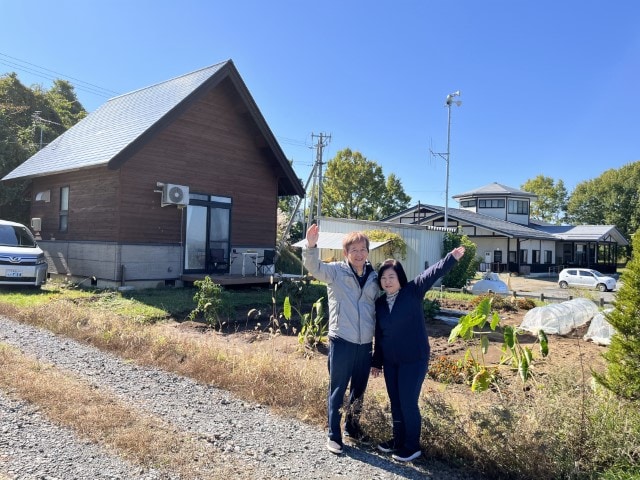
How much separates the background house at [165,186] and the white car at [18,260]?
1513 millimetres

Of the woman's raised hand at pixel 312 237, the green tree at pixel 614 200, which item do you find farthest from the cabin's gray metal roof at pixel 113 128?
the green tree at pixel 614 200

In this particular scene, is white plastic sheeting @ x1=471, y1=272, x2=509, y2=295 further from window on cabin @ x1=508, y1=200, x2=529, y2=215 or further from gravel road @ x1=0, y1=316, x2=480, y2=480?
window on cabin @ x1=508, y1=200, x2=529, y2=215

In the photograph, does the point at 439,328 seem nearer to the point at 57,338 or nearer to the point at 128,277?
the point at 57,338

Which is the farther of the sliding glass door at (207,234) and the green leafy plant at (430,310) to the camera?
the sliding glass door at (207,234)

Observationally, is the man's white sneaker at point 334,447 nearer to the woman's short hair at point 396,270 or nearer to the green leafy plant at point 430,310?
the woman's short hair at point 396,270

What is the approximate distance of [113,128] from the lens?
1525cm

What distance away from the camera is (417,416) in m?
3.74

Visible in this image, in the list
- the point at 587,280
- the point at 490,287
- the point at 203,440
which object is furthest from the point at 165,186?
the point at 587,280

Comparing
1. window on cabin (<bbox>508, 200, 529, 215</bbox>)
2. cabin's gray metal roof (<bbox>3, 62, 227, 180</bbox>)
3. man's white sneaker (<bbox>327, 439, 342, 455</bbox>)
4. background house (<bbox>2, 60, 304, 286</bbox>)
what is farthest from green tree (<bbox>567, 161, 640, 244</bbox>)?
man's white sneaker (<bbox>327, 439, 342, 455</bbox>)

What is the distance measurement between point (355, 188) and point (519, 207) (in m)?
14.8

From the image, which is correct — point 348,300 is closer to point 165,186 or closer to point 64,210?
point 165,186

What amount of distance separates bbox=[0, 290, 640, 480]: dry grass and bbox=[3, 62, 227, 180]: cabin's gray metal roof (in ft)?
28.9

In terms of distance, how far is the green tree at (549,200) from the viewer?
6906 centimetres

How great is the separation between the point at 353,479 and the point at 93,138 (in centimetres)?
1504
